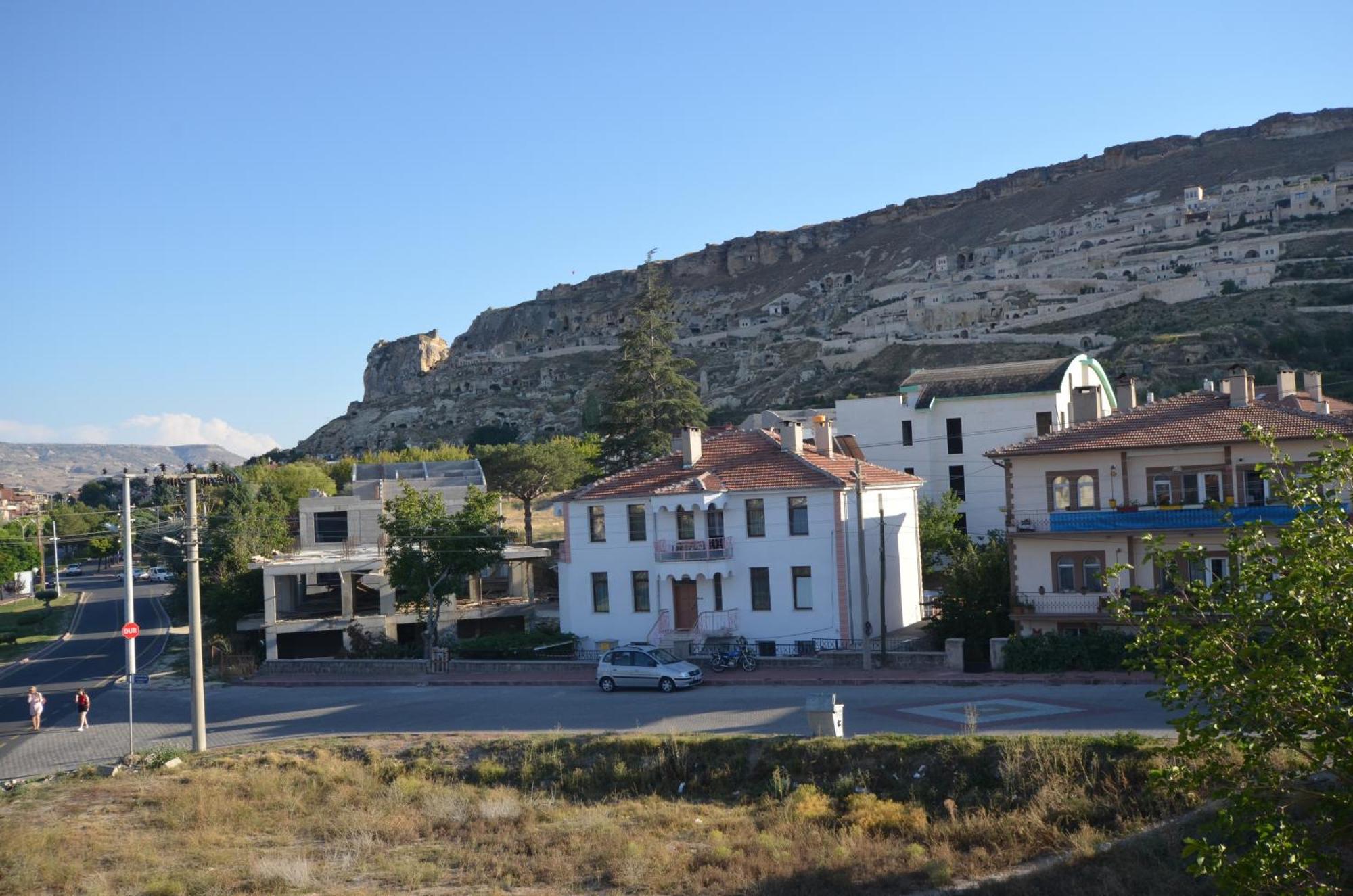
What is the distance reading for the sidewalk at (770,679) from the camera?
27.8 metres

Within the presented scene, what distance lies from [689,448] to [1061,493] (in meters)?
12.6

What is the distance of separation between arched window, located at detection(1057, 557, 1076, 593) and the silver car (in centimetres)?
1039

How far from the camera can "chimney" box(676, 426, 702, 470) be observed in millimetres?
38531

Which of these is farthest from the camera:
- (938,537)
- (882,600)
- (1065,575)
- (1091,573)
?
(938,537)

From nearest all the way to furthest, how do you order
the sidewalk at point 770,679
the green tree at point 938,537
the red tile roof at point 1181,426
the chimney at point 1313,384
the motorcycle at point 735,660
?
the sidewalk at point 770,679 < the red tile roof at point 1181,426 < the motorcycle at point 735,660 < the chimney at point 1313,384 < the green tree at point 938,537

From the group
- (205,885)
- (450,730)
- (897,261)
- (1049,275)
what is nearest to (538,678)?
(450,730)

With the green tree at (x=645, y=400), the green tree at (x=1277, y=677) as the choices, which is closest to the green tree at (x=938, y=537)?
the green tree at (x=645, y=400)

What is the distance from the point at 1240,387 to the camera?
3077cm

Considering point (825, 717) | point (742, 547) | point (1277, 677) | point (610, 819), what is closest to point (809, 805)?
point (825, 717)

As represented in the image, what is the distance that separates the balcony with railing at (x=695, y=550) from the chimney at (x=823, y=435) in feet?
18.0

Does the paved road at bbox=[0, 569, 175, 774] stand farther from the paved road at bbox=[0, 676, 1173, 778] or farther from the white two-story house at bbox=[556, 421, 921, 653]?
the white two-story house at bbox=[556, 421, 921, 653]

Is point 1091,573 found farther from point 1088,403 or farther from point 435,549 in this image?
point 435,549

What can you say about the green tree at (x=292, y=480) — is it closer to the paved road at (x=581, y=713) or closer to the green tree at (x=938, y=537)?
the paved road at (x=581, y=713)

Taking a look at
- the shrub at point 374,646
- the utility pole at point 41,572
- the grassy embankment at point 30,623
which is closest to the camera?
the shrub at point 374,646
